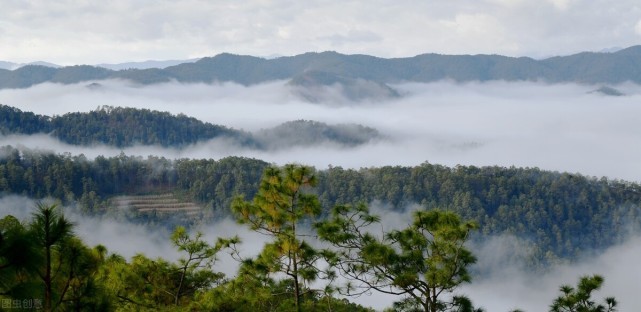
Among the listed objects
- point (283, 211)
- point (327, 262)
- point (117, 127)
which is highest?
point (117, 127)

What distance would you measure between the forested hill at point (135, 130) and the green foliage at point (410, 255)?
346ft

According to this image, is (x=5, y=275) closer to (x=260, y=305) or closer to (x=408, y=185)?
(x=260, y=305)

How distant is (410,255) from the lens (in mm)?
7109

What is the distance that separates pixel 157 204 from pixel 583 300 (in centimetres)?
7916

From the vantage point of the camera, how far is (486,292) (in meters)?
84.0

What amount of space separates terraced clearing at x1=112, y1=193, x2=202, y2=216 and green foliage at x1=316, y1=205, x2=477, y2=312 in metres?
73.2

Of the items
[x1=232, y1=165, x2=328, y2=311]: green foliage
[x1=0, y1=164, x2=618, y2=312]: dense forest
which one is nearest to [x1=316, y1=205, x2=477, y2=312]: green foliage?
[x1=0, y1=164, x2=618, y2=312]: dense forest

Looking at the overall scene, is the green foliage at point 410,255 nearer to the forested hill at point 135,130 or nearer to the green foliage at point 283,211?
the green foliage at point 283,211

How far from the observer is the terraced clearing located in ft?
258

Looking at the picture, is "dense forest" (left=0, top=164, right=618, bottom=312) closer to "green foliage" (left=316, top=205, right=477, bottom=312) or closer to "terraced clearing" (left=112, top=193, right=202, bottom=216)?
"green foliage" (left=316, top=205, right=477, bottom=312)

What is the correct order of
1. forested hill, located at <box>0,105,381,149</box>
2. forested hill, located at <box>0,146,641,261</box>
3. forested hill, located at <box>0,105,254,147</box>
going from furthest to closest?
forested hill, located at <box>0,105,381,149</box> < forested hill, located at <box>0,105,254,147</box> < forested hill, located at <box>0,146,641,261</box>

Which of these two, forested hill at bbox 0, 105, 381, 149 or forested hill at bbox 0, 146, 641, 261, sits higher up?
forested hill at bbox 0, 105, 381, 149

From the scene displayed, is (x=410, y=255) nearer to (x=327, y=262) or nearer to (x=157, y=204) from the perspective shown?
(x=327, y=262)

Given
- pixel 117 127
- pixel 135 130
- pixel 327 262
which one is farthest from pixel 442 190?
pixel 327 262
